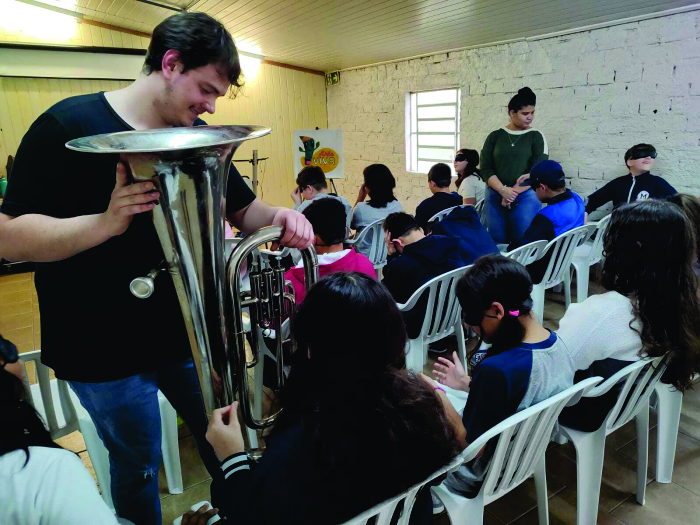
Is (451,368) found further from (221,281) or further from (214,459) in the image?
(221,281)

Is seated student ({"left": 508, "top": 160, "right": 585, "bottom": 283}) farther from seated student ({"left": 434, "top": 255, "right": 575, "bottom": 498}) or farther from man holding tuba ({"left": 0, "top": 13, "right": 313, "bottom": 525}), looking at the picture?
man holding tuba ({"left": 0, "top": 13, "right": 313, "bottom": 525})

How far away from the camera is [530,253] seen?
2.78 m

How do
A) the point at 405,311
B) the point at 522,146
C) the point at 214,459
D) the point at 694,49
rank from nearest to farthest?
1. the point at 214,459
2. the point at 405,311
3. the point at 694,49
4. the point at 522,146

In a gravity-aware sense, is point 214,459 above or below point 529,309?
below

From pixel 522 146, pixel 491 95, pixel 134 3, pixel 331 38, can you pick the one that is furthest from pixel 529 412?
pixel 134 3

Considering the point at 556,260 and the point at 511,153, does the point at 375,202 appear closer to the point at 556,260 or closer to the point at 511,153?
the point at 511,153

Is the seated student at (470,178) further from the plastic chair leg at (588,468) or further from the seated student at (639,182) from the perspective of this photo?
the plastic chair leg at (588,468)

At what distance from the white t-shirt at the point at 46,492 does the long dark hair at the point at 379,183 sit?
123 inches

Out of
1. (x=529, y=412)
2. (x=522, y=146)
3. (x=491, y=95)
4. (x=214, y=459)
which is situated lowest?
(x=214, y=459)

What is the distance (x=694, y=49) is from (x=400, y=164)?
3765mm

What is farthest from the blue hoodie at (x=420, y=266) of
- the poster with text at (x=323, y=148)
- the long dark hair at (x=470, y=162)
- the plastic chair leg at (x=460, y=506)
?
the poster with text at (x=323, y=148)

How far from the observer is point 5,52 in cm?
544

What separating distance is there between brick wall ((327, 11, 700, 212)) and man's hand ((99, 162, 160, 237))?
→ 165 inches

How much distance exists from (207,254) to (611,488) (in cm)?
185
